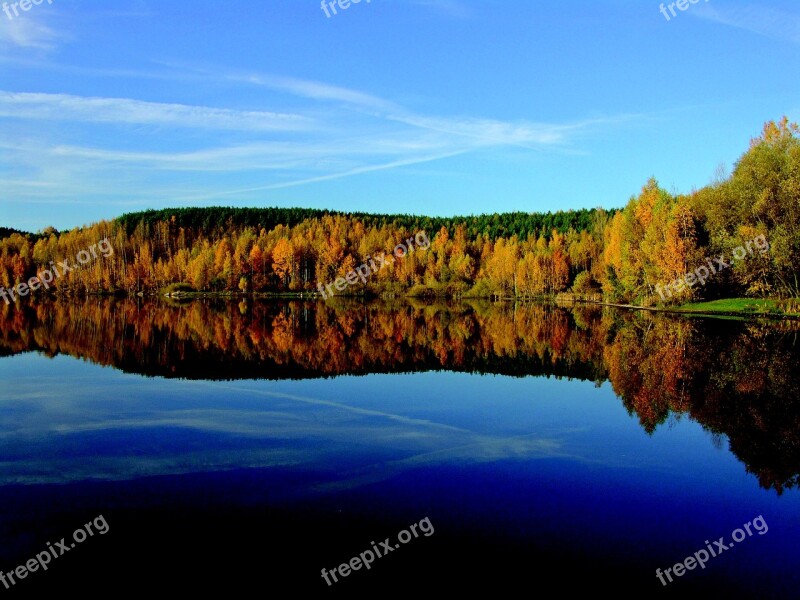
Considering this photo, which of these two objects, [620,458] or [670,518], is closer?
[670,518]

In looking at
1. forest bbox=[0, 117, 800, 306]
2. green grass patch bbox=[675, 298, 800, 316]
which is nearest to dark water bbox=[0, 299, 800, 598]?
green grass patch bbox=[675, 298, 800, 316]

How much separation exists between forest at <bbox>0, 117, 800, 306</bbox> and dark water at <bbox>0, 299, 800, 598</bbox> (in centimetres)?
3080

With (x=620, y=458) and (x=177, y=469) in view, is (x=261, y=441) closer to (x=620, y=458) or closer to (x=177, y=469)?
(x=177, y=469)

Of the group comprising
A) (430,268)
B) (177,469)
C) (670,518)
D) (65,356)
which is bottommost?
(670,518)

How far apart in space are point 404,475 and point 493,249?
11347 centimetres

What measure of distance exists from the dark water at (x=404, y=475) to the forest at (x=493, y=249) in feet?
101

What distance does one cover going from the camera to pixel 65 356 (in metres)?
27.8

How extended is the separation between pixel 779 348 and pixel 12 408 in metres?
29.7

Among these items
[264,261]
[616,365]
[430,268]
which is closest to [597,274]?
[430,268]

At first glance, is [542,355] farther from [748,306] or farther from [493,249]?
[493,249]

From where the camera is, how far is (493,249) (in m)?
123

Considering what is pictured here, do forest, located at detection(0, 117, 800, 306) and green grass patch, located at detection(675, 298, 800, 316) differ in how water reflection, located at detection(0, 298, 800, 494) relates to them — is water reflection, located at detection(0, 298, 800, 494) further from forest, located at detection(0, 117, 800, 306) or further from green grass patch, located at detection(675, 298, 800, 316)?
forest, located at detection(0, 117, 800, 306)

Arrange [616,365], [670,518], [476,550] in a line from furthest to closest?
[616,365] < [670,518] < [476,550]

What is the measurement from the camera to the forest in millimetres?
51031
